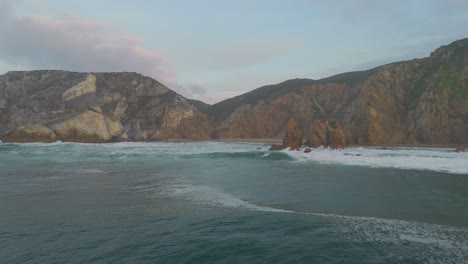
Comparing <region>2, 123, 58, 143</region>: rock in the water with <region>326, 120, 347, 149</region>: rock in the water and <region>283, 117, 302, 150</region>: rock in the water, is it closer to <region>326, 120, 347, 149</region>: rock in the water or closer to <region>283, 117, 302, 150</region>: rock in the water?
<region>283, 117, 302, 150</region>: rock in the water

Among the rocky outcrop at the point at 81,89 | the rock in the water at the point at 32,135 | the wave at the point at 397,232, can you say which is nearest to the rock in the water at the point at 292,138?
the wave at the point at 397,232

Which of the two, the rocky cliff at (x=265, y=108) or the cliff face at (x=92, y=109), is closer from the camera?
the rocky cliff at (x=265, y=108)

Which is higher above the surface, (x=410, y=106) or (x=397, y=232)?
(x=410, y=106)


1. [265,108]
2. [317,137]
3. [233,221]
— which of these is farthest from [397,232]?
[265,108]

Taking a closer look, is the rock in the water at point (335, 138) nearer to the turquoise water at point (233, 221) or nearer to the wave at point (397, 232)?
the turquoise water at point (233, 221)

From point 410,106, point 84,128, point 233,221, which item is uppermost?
point 410,106

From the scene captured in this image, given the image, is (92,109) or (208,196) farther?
(92,109)

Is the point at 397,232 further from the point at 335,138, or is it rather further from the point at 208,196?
the point at 335,138
